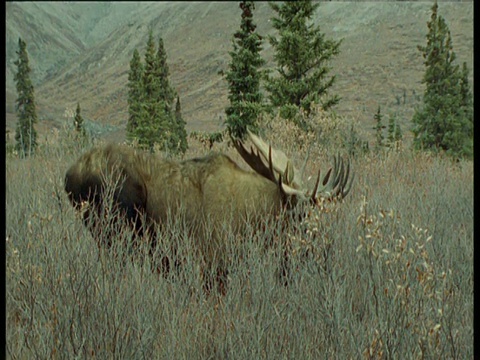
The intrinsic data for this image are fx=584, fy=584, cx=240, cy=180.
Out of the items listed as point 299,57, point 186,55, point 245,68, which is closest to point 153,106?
point 245,68

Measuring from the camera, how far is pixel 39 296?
104 inches

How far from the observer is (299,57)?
13.7m

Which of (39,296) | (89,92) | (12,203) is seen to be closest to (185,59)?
(89,92)

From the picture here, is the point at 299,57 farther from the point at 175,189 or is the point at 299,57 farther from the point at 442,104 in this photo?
the point at 175,189

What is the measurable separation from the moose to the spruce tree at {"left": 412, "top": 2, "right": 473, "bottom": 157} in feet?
45.6

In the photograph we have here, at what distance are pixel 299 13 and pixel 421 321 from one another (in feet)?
40.4

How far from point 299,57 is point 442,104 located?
920cm

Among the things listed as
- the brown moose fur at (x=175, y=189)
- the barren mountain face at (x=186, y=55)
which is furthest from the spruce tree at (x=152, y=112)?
the brown moose fur at (x=175, y=189)

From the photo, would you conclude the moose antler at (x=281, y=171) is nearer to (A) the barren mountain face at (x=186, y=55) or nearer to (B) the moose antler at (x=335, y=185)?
(B) the moose antler at (x=335, y=185)

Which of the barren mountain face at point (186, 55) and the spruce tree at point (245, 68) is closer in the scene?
the barren mountain face at point (186, 55)

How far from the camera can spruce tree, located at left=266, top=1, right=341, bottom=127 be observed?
1277cm

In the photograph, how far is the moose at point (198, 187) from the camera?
427 centimetres

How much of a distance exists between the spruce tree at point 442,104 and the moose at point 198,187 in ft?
45.6

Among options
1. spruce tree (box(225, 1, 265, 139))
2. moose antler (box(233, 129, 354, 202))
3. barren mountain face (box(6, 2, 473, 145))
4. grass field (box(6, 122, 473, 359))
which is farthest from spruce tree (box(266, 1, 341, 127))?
grass field (box(6, 122, 473, 359))
